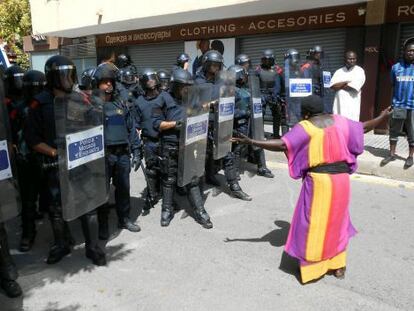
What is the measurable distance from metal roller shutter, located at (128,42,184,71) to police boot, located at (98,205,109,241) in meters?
10.4

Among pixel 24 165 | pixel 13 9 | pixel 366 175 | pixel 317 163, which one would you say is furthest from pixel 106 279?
pixel 13 9

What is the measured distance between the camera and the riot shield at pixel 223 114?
5.11 metres

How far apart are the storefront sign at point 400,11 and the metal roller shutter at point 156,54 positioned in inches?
263

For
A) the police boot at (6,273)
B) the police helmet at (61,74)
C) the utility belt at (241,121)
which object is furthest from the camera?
the utility belt at (241,121)

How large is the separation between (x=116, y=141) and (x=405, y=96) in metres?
4.48

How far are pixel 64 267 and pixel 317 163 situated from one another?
2.33 m

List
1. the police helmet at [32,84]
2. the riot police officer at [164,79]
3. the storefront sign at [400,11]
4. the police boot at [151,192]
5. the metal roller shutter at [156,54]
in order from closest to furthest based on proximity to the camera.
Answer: the police helmet at [32,84], the police boot at [151,192], the riot police officer at [164,79], the storefront sign at [400,11], the metal roller shutter at [156,54]

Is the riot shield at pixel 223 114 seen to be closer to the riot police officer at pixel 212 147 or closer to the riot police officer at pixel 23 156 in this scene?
the riot police officer at pixel 212 147

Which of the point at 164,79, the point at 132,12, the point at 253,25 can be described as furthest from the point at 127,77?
the point at 132,12

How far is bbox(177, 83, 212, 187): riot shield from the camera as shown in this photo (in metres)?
4.46

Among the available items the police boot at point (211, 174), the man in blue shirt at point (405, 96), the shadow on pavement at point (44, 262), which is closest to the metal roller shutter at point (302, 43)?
the man in blue shirt at point (405, 96)

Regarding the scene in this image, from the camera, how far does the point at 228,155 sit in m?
5.62

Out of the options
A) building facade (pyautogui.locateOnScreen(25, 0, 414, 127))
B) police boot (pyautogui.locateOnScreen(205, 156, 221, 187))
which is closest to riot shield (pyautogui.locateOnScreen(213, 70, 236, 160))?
police boot (pyautogui.locateOnScreen(205, 156, 221, 187))

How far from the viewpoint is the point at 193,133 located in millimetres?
Answer: 4625
